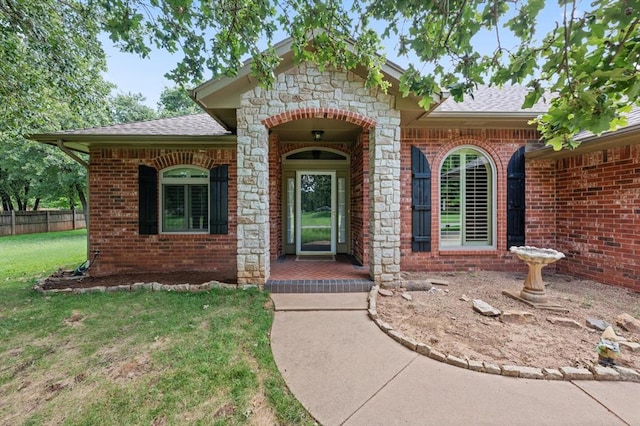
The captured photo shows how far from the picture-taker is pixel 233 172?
6.24 metres

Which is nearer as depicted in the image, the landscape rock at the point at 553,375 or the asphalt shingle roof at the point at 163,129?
the landscape rock at the point at 553,375

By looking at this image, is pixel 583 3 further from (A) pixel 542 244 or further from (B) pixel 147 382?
(A) pixel 542 244

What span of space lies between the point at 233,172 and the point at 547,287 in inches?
250

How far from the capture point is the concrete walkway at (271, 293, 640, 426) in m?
2.01

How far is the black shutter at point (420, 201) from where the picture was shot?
5699mm

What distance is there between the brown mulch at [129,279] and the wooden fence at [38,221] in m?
12.7

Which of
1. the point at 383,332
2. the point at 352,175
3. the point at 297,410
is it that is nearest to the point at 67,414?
the point at 297,410

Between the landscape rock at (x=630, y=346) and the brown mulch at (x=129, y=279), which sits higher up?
the brown mulch at (x=129, y=279)

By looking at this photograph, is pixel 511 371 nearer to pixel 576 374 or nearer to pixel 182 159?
pixel 576 374

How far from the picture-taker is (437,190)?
580cm

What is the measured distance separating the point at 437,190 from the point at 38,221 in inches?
794

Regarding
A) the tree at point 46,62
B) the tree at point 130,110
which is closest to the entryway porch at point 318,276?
the tree at point 46,62

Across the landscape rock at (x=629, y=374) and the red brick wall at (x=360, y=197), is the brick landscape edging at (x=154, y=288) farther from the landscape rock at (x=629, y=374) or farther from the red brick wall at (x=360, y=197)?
the landscape rock at (x=629, y=374)

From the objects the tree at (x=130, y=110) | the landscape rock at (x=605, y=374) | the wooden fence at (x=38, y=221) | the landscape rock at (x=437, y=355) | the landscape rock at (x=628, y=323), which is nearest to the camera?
the landscape rock at (x=605, y=374)
